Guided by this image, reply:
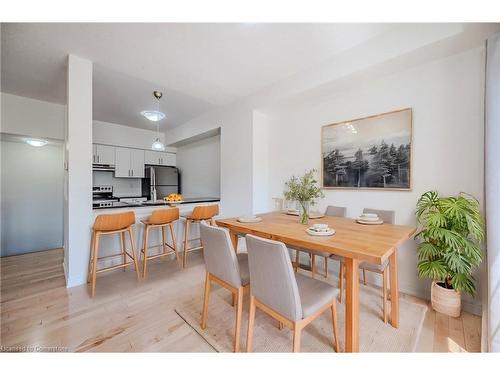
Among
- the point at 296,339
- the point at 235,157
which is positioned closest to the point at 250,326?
the point at 296,339

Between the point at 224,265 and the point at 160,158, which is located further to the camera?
the point at 160,158

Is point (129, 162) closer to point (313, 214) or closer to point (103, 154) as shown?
point (103, 154)

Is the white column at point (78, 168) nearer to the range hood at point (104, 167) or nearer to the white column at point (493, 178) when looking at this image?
the range hood at point (104, 167)

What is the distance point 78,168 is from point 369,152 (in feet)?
10.7

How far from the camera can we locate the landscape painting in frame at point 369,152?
2195 millimetres

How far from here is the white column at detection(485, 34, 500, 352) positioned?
1.44m

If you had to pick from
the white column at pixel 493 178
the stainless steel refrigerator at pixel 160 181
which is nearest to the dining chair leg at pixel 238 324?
the white column at pixel 493 178

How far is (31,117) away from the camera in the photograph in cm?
335

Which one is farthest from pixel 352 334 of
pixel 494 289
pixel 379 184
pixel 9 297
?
pixel 9 297

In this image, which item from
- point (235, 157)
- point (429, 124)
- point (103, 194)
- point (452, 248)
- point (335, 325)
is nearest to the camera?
point (335, 325)

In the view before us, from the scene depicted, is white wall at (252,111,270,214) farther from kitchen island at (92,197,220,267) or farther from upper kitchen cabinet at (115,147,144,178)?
upper kitchen cabinet at (115,147,144,178)

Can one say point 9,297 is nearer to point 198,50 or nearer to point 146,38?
point 146,38

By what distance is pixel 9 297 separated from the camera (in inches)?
83.4

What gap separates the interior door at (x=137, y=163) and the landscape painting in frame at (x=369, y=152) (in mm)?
4168
